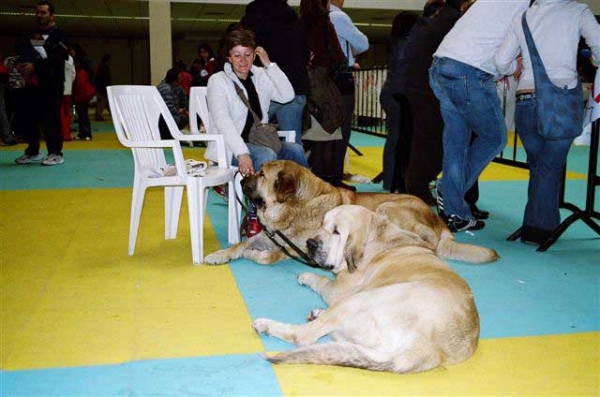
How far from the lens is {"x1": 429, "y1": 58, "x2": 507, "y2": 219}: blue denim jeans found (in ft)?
17.6

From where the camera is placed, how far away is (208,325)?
138 inches

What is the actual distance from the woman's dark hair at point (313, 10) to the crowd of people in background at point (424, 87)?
0.4 inches

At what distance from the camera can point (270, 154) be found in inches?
208

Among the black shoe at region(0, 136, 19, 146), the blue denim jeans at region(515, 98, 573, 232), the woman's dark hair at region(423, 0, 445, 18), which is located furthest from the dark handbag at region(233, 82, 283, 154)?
the black shoe at region(0, 136, 19, 146)

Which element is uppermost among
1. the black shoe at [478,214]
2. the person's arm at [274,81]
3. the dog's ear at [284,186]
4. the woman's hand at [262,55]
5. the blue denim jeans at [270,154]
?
the woman's hand at [262,55]

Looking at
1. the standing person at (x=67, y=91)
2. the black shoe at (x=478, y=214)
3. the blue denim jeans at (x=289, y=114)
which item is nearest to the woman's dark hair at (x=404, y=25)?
the blue denim jeans at (x=289, y=114)

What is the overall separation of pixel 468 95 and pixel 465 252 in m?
1.58

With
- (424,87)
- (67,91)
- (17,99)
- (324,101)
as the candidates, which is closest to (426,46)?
(424,87)

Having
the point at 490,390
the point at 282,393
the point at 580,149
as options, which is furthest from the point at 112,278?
the point at 580,149

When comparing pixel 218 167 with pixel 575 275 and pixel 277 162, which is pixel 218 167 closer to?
pixel 277 162

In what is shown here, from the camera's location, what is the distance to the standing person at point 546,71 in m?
4.85

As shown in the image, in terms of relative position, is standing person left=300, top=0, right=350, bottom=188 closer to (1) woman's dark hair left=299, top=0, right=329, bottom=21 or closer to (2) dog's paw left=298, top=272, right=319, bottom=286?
(1) woman's dark hair left=299, top=0, right=329, bottom=21

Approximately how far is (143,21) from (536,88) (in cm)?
2777

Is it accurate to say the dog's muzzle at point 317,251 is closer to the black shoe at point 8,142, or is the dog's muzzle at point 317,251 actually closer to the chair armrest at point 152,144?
the chair armrest at point 152,144
